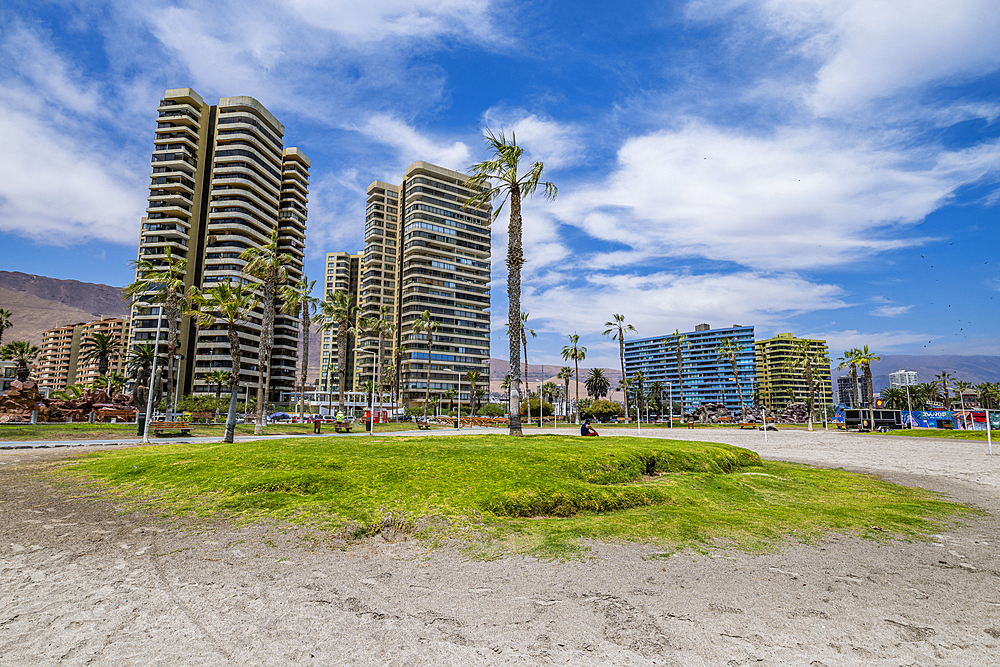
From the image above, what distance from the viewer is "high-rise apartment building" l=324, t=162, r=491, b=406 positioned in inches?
5079

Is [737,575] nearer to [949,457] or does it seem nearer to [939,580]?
[939,580]

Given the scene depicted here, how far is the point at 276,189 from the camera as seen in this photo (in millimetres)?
108875

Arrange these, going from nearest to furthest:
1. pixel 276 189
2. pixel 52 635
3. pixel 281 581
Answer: pixel 52 635 < pixel 281 581 < pixel 276 189

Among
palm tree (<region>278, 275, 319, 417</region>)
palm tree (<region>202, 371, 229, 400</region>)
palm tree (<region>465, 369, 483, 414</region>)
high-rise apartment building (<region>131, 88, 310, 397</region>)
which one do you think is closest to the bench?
palm tree (<region>278, 275, 319, 417</region>)

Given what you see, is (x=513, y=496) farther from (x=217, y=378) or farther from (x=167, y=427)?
(x=217, y=378)

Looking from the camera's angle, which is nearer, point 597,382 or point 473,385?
point 473,385

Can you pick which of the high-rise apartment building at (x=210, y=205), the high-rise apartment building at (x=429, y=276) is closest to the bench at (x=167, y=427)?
the high-rise apartment building at (x=210, y=205)

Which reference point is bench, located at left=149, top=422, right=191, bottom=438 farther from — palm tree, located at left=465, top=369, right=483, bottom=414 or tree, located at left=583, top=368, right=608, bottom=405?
tree, located at left=583, top=368, right=608, bottom=405

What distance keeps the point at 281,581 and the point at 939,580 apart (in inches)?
318

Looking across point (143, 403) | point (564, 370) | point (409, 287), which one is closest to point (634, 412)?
point (564, 370)

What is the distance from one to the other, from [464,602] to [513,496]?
151 inches

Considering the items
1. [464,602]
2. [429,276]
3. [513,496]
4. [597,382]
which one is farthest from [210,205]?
[464,602]

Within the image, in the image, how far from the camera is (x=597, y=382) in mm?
126875

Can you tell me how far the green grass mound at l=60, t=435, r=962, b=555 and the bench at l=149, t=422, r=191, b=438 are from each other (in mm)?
16165
